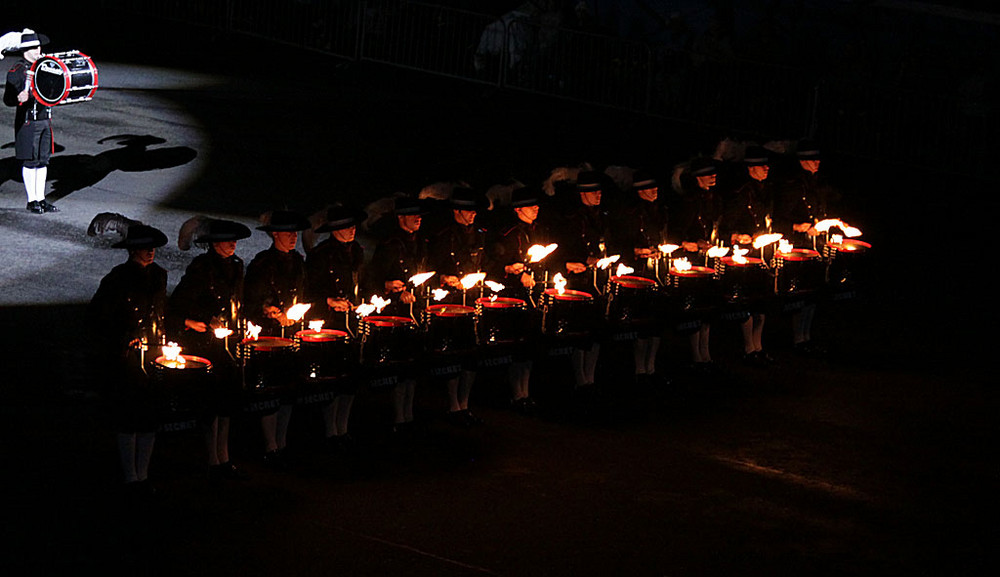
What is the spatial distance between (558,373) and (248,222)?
5.53 m

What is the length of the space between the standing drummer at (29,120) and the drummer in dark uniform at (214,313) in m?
8.26

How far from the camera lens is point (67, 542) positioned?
408 inches

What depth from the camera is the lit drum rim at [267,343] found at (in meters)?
→ 11.7

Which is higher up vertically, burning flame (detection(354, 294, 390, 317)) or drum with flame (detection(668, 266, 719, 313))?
drum with flame (detection(668, 266, 719, 313))

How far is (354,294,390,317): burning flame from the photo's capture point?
1260cm

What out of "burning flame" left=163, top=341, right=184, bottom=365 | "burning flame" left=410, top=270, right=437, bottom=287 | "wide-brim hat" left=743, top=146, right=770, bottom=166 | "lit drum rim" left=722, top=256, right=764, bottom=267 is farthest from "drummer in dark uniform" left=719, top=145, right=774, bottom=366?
"burning flame" left=163, top=341, right=184, bottom=365

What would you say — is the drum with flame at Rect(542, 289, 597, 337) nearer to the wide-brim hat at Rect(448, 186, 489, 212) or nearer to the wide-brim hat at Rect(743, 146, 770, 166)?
the wide-brim hat at Rect(448, 186, 489, 212)

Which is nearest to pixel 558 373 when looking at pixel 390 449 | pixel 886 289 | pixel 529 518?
pixel 390 449

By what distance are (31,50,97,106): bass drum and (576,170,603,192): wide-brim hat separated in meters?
7.76

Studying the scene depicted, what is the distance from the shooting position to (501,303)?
45.7 ft

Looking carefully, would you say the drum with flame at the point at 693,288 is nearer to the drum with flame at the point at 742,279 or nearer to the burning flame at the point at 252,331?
the drum with flame at the point at 742,279

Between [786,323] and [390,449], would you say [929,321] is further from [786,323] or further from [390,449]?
[390,449]

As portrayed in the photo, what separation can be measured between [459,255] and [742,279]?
3.85m

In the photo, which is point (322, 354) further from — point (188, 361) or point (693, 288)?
point (693, 288)
